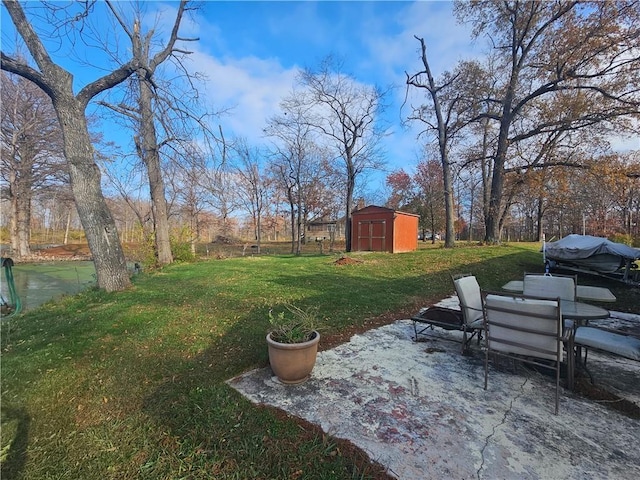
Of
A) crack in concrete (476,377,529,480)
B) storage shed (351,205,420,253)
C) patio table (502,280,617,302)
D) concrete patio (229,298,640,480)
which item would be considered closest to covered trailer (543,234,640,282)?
patio table (502,280,617,302)

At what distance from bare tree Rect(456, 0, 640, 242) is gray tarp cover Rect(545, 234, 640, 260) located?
584 cm

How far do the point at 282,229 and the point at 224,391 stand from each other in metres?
39.4

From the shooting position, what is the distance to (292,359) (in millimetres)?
2439

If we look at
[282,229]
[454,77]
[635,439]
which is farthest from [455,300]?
[282,229]

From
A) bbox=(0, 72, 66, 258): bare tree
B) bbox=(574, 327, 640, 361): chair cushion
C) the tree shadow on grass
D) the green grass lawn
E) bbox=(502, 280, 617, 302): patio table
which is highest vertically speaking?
bbox=(0, 72, 66, 258): bare tree

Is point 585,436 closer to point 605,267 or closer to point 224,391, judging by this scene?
point 224,391

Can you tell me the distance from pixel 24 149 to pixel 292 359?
898 inches

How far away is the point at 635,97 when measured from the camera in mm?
10758

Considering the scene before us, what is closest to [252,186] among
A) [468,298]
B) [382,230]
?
[382,230]

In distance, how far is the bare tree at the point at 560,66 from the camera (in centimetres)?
1066

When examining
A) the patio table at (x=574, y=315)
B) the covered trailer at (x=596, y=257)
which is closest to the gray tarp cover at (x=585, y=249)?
the covered trailer at (x=596, y=257)

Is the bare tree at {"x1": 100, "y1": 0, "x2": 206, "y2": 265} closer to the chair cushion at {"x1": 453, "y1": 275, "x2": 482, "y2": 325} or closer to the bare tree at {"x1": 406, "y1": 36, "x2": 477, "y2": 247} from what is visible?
the chair cushion at {"x1": 453, "y1": 275, "x2": 482, "y2": 325}

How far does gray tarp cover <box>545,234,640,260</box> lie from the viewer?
7089 millimetres

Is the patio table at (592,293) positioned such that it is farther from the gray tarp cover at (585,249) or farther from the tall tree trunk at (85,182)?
the tall tree trunk at (85,182)
